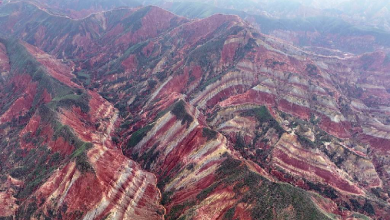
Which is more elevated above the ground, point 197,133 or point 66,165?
point 197,133

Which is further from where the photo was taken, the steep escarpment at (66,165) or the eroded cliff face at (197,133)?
the eroded cliff face at (197,133)

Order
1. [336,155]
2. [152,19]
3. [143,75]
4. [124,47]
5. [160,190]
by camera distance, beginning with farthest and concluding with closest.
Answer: [152,19], [124,47], [143,75], [336,155], [160,190]

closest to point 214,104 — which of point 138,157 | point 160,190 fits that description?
point 138,157

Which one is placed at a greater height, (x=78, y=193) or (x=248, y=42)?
(x=248, y=42)

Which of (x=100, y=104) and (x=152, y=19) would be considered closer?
(x=100, y=104)

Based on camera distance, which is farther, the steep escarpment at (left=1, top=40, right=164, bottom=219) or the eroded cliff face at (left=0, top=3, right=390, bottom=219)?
the eroded cliff face at (left=0, top=3, right=390, bottom=219)

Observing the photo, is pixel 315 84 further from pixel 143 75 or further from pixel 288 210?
pixel 143 75

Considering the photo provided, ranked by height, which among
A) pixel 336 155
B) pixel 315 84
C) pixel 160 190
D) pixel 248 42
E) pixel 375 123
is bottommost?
pixel 160 190

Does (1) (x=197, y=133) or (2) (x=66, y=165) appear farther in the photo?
(1) (x=197, y=133)
